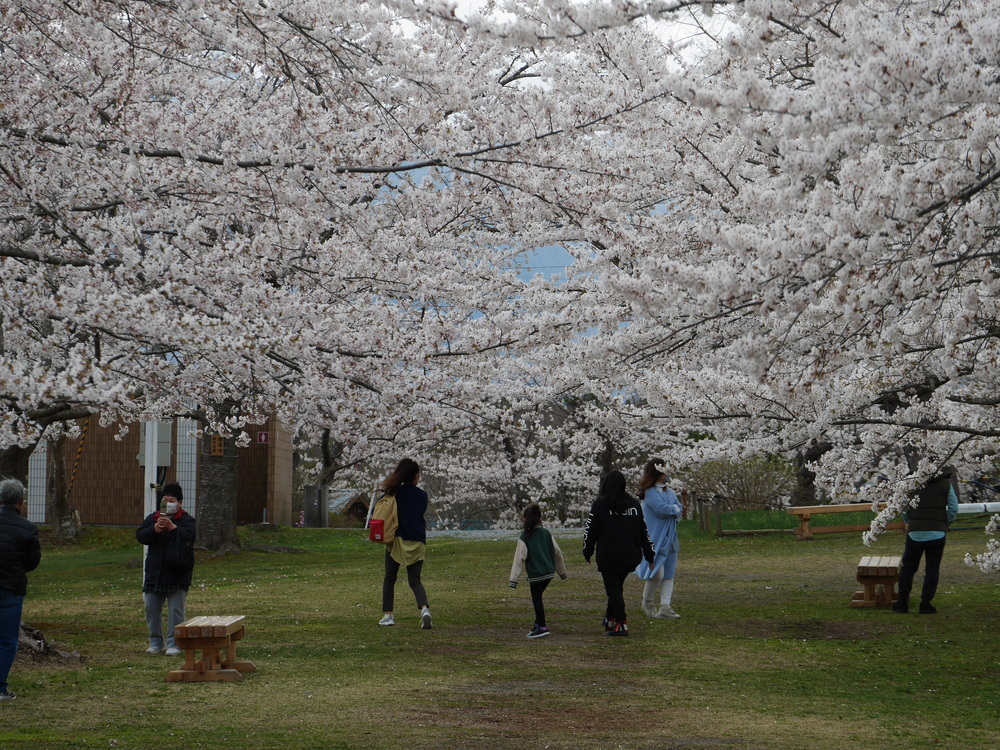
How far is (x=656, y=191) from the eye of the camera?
15188 mm

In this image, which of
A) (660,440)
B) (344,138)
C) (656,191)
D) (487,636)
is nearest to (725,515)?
(660,440)

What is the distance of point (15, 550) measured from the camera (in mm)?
8445

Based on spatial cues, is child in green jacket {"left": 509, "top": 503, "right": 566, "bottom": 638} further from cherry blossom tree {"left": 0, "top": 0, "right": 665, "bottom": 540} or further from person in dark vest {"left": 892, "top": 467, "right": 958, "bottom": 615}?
person in dark vest {"left": 892, "top": 467, "right": 958, "bottom": 615}

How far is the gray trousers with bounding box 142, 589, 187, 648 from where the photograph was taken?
10211 millimetres

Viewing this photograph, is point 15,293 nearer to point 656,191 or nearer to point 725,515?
point 656,191

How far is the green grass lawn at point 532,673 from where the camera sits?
22.9ft

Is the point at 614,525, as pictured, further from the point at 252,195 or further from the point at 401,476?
the point at 252,195

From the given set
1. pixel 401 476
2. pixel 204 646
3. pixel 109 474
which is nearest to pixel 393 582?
pixel 401 476

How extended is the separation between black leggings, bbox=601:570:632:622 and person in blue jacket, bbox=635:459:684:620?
1.17m

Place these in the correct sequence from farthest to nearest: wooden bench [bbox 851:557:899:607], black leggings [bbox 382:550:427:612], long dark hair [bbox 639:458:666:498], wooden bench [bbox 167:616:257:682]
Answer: wooden bench [bbox 851:557:899:607]
long dark hair [bbox 639:458:666:498]
black leggings [bbox 382:550:427:612]
wooden bench [bbox 167:616:257:682]

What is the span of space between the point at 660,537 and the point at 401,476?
2970 millimetres

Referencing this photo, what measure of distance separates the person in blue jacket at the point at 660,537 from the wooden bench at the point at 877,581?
2.23 metres

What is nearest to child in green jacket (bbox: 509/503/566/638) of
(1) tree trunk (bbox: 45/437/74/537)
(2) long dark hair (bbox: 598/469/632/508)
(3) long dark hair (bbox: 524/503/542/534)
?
(3) long dark hair (bbox: 524/503/542/534)

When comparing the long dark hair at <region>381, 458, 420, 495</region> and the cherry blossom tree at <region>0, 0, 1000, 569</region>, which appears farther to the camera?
the long dark hair at <region>381, 458, 420, 495</region>
